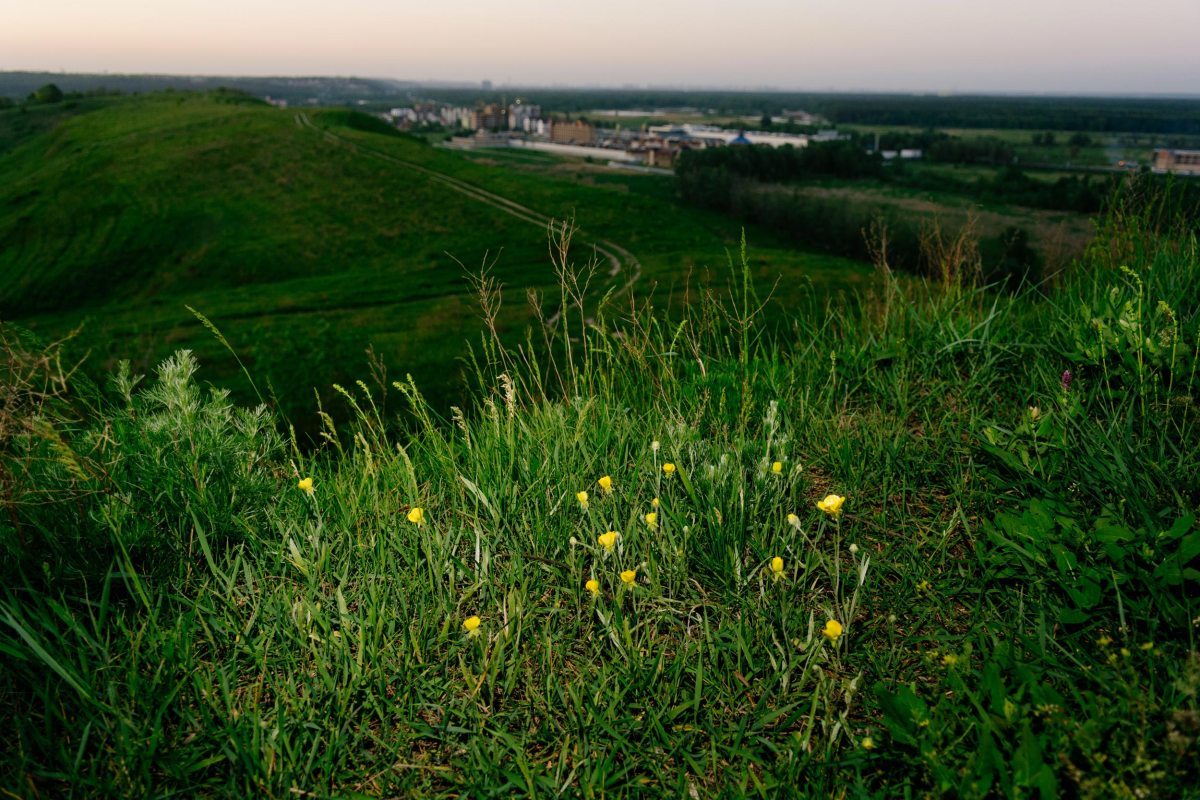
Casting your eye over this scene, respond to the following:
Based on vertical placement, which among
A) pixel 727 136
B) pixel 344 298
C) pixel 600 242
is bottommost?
pixel 344 298

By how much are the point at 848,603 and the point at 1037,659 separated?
0.54 m

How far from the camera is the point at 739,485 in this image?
8.63ft

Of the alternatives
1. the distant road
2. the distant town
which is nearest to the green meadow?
the distant road

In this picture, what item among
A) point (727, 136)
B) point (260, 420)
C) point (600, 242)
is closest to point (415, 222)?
point (600, 242)

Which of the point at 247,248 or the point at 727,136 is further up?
the point at 727,136

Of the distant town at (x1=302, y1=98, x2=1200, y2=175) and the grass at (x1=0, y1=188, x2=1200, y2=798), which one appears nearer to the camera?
the grass at (x1=0, y1=188, x2=1200, y2=798)

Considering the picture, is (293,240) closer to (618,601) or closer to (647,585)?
(647,585)

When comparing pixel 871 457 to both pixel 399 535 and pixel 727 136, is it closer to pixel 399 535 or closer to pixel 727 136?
pixel 399 535

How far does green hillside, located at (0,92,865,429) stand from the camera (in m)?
47.5

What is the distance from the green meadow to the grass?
0.02m

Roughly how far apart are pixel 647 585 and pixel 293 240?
74.4 m

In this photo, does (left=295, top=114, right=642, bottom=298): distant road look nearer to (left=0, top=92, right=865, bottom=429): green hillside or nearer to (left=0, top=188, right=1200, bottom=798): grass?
(left=0, top=92, right=865, bottom=429): green hillside

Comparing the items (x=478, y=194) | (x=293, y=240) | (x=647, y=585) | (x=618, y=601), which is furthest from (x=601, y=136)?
(x=618, y=601)

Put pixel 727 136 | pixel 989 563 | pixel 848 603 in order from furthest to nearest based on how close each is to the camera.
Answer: pixel 727 136 → pixel 989 563 → pixel 848 603
